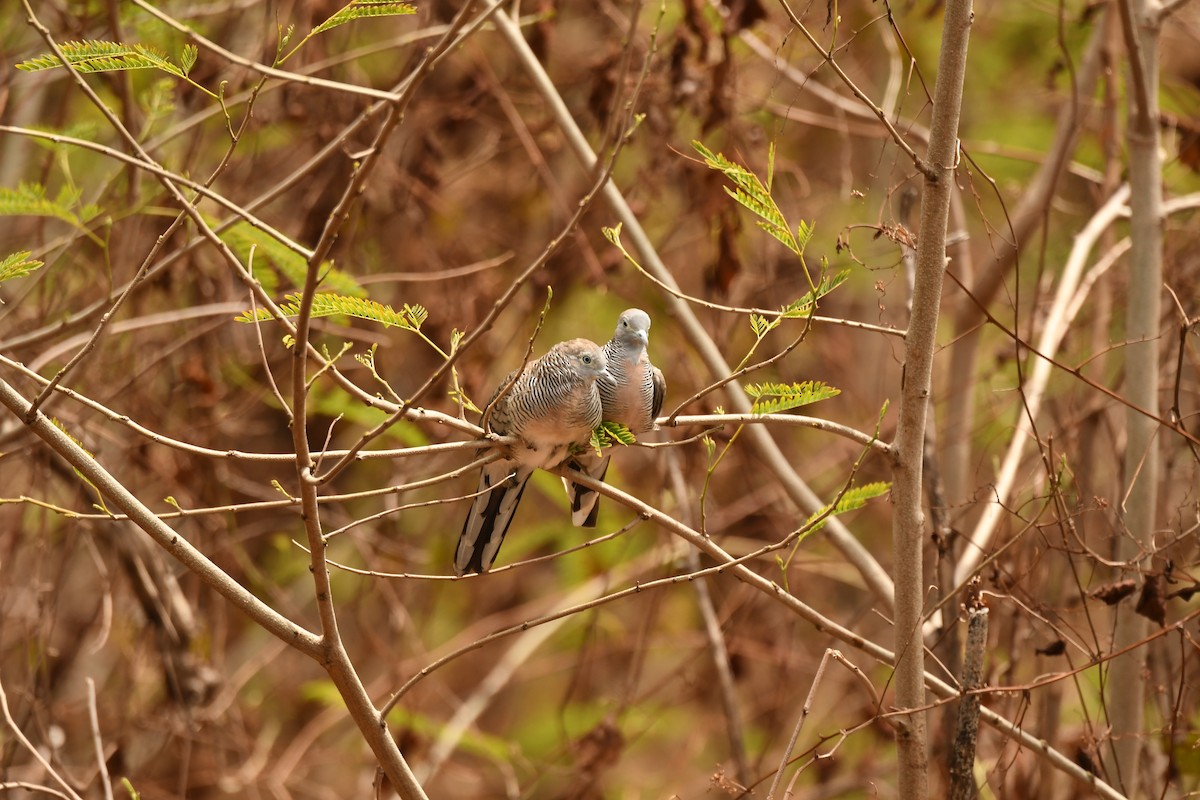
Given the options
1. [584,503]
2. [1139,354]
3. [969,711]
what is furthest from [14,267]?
[1139,354]

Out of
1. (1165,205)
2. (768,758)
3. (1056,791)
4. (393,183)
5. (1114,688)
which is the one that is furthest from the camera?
(768,758)

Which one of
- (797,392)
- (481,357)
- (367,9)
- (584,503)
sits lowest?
(584,503)

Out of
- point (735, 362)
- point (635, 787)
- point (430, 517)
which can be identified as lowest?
point (635, 787)

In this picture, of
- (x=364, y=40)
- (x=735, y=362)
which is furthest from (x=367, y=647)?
(x=364, y=40)

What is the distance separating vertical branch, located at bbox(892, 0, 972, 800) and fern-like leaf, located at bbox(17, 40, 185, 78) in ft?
5.17

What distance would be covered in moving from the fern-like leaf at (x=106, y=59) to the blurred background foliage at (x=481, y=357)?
0.91 metres

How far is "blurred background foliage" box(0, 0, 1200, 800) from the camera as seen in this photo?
176 inches

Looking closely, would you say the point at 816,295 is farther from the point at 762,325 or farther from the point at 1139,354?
the point at 1139,354

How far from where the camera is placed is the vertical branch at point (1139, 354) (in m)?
3.47

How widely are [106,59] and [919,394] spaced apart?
1892 mm

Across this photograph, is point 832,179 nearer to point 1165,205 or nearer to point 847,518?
point 847,518

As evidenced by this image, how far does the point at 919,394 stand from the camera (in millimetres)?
2535

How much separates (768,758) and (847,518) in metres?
1.65

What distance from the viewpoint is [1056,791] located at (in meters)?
5.04
